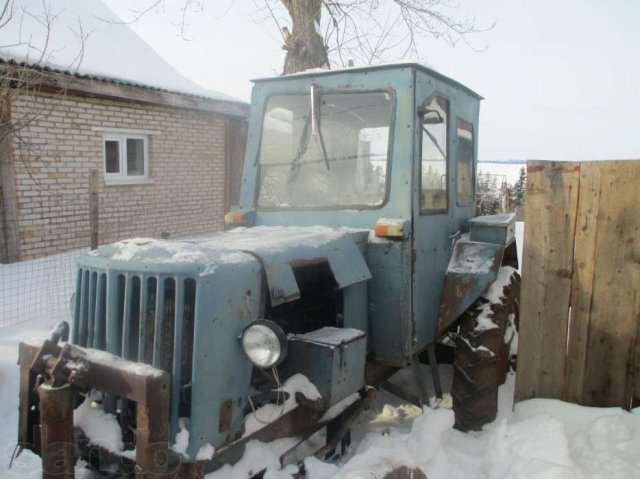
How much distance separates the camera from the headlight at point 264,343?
2.09 meters

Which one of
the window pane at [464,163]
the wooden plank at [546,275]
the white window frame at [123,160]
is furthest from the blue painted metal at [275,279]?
the white window frame at [123,160]

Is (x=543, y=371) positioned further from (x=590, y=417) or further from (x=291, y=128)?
(x=291, y=128)

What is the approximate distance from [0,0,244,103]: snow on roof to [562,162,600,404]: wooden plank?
18.8 ft

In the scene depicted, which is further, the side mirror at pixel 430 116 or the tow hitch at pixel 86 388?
the side mirror at pixel 430 116

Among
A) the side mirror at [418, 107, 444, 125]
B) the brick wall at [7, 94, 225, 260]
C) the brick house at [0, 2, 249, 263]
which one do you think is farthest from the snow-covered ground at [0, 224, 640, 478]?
the brick wall at [7, 94, 225, 260]

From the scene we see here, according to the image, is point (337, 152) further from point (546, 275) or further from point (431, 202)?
point (546, 275)

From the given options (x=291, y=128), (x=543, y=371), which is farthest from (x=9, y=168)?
(x=543, y=371)

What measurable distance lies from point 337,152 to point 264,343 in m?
1.60

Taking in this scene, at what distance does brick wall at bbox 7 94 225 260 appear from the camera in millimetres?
7305

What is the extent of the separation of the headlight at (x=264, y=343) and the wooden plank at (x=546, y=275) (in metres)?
2.20

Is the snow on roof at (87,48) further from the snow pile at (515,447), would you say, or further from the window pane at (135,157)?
the snow pile at (515,447)

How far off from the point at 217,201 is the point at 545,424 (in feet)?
28.3

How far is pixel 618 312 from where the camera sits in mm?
3346

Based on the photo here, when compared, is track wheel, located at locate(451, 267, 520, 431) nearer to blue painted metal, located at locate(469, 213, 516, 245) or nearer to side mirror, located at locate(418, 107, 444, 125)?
blue painted metal, located at locate(469, 213, 516, 245)
